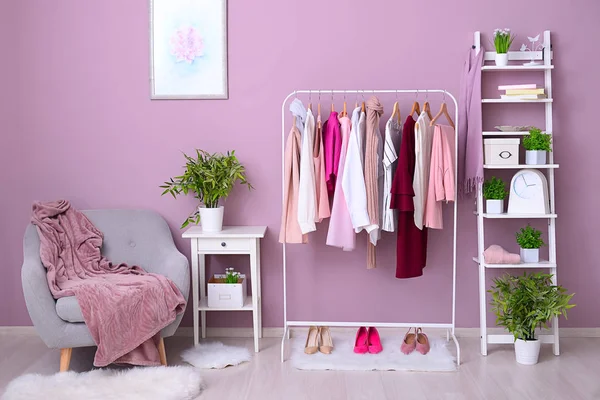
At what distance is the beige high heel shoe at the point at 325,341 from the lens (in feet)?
11.6

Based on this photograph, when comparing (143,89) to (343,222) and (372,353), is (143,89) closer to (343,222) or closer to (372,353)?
(343,222)

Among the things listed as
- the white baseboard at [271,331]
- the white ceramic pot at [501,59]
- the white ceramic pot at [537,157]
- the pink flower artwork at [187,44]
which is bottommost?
the white baseboard at [271,331]

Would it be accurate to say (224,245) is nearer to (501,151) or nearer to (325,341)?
(325,341)

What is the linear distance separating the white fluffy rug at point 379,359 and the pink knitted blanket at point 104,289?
2.56 ft

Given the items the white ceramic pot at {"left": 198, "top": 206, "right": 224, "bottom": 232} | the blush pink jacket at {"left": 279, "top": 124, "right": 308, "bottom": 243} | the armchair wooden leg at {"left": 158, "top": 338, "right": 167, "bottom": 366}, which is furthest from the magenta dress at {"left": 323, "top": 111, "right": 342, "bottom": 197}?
the armchair wooden leg at {"left": 158, "top": 338, "right": 167, "bottom": 366}

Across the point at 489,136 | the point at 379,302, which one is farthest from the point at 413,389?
the point at 489,136

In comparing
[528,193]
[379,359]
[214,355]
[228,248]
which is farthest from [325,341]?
[528,193]

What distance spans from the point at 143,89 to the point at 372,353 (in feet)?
7.25

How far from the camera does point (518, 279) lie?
11.7ft

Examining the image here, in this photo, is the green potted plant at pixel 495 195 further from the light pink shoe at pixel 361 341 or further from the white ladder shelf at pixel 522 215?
the light pink shoe at pixel 361 341

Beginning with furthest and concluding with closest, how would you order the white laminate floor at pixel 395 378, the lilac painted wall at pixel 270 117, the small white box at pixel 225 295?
1. the lilac painted wall at pixel 270 117
2. the small white box at pixel 225 295
3. the white laminate floor at pixel 395 378

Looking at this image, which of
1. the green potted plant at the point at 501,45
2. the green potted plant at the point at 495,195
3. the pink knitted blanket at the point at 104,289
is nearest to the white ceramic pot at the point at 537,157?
the green potted plant at the point at 495,195

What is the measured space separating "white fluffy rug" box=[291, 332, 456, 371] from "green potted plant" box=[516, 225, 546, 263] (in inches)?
28.8

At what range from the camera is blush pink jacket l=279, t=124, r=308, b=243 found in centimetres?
352
